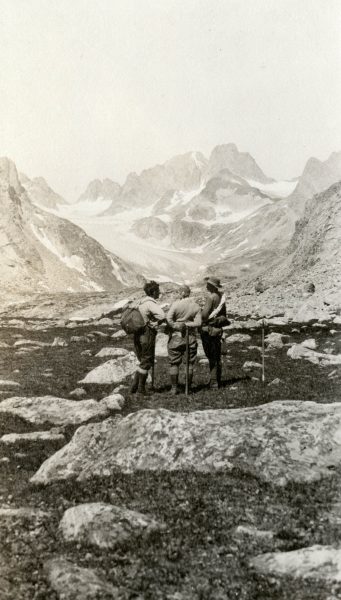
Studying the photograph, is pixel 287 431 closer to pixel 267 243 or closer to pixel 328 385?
pixel 328 385

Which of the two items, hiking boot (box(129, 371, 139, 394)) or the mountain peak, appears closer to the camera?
hiking boot (box(129, 371, 139, 394))

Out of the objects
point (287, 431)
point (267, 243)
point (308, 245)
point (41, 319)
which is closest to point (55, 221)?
point (308, 245)

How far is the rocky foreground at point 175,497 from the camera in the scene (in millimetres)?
5504

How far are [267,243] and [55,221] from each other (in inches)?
3484

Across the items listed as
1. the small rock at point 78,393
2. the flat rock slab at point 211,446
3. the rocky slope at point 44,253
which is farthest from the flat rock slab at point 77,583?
the rocky slope at point 44,253

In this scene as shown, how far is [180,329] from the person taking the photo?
13234 mm

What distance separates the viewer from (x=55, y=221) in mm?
103000

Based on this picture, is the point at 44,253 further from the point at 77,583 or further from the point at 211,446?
the point at 77,583

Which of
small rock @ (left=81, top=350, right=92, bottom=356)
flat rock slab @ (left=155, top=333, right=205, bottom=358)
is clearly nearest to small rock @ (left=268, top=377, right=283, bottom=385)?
flat rock slab @ (left=155, top=333, right=205, bottom=358)

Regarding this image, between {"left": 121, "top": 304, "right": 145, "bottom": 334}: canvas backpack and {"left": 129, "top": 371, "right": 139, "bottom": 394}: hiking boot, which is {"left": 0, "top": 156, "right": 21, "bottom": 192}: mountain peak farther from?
{"left": 129, "top": 371, "right": 139, "bottom": 394}: hiking boot

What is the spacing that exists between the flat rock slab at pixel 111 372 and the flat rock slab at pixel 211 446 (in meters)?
6.02

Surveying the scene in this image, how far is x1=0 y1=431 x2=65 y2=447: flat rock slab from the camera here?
1005 cm

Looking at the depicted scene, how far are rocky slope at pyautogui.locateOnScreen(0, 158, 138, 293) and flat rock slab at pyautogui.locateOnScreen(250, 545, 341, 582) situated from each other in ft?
227

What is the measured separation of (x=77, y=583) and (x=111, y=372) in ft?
34.9
